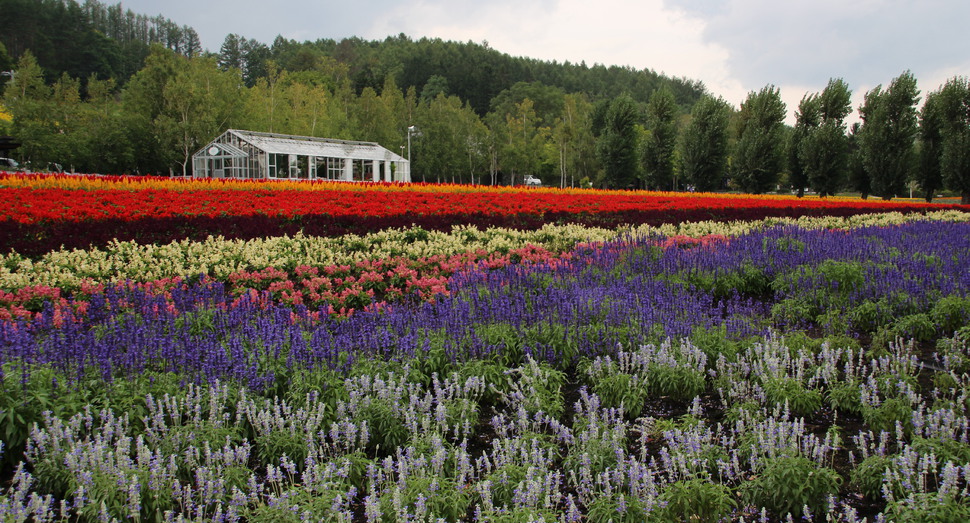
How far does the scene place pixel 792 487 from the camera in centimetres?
310

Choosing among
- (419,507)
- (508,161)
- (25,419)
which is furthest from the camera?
(508,161)

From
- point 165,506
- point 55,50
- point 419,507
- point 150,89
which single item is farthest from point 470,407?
point 55,50

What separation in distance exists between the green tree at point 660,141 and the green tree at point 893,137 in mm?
13146

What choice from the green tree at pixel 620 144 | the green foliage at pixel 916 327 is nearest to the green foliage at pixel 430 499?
the green foliage at pixel 916 327

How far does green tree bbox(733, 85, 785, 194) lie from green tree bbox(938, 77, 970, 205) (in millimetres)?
9586

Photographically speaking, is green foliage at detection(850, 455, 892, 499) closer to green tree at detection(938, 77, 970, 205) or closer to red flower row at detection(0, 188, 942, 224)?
red flower row at detection(0, 188, 942, 224)

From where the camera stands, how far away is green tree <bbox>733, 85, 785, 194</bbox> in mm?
41219

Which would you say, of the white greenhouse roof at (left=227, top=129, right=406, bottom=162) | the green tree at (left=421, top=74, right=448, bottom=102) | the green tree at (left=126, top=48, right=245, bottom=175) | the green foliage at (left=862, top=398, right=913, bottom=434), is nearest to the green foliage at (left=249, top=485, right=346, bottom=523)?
the green foliage at (left=862, top=398, right=913, bottom=434)

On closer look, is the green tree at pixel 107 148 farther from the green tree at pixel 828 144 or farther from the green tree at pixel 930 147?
the green tree at pixel 930 147

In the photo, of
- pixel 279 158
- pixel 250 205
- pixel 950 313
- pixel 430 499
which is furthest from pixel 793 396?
pixel 279 158

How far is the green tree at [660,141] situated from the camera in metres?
45.8

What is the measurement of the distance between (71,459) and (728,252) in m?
9.10

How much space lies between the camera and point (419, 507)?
2568 millimetres

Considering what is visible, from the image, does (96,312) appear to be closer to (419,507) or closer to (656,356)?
(419,507)
